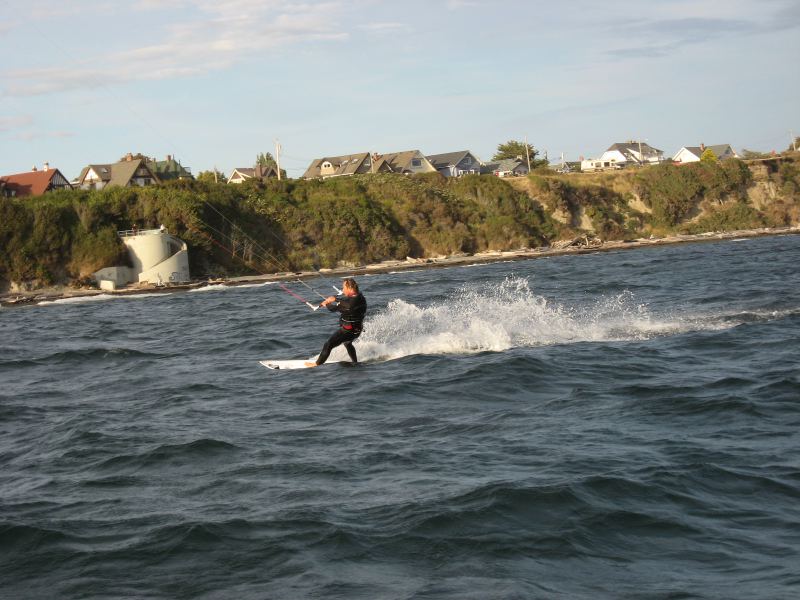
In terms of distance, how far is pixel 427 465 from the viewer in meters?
11.5

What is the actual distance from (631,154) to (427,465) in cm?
12767

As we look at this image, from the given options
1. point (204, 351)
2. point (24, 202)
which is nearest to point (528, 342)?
point (204, 351)

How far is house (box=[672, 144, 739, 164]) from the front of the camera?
127688 millimetres

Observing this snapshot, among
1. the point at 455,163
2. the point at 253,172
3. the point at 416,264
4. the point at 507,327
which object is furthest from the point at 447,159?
the point at 507,327

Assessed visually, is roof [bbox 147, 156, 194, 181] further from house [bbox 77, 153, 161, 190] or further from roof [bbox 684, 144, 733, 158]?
roof [bbox 684, 144, 733, 158]

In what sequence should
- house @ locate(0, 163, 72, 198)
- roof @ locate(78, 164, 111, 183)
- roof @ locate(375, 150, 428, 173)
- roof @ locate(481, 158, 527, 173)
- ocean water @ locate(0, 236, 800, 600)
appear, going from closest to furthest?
ocean water @ locate(0, 236, 800, 600) → house @ locate(0, 163, 72, 198) → roof @ locate(78, 164, 111, 183) → roof @ locate(375, 150, 428, 173) → roof @ locate(481, 158, 527, 173)

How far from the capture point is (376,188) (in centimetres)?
8525

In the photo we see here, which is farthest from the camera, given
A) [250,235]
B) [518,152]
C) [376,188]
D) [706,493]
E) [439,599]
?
[518,152]

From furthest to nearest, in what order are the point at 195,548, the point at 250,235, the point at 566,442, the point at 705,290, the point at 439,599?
the point at 250,235 → the point at 705,290 → the point at 566,442 → the point at 195,548 → the point at 439,599

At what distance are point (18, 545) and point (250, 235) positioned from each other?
62.1m

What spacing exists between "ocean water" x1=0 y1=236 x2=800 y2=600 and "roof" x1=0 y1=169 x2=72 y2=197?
63756mm

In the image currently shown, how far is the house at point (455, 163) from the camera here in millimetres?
112312

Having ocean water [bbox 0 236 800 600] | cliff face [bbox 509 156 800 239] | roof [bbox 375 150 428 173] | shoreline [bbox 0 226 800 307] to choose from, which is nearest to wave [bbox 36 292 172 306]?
shoreline [bbox 0 226 800 307]

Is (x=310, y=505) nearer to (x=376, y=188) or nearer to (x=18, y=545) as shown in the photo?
(x=18, y=545)
